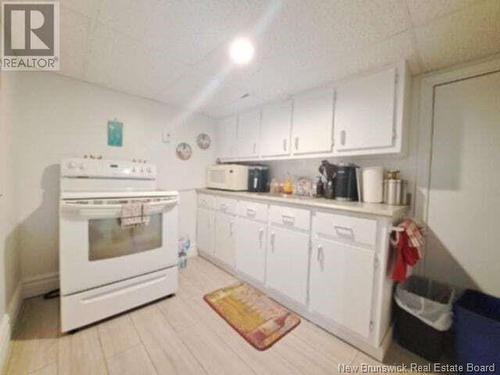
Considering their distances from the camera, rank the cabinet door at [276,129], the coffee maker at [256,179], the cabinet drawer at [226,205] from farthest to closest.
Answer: the coffee maker at [256,179], the cabinet drawer at [226,205], the cabinet door at [276,129]

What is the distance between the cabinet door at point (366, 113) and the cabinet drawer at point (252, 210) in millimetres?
864

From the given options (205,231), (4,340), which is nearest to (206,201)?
(205,231)

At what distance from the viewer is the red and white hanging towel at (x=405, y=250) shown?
141 centimetres

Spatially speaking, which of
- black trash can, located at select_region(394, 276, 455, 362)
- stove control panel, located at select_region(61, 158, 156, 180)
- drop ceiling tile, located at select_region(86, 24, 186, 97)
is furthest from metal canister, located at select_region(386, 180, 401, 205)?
stove control panel, located at select_region(61, 158, 156, 180)

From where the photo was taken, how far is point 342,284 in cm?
160

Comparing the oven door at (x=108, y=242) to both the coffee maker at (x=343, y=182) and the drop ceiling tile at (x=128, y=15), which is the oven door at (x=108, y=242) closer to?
the drop ceiling tile at (x=128, y=15)

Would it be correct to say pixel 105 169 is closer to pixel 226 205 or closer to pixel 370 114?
pixel 226 205

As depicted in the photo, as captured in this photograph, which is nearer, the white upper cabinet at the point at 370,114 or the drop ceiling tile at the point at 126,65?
the drop ceiling tile at the point at 126,65

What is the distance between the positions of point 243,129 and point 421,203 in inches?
80.0

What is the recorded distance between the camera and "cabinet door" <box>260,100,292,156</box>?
2387 millimetres

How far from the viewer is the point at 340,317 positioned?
5.29 feet

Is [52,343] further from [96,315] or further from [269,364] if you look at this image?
[269,364]

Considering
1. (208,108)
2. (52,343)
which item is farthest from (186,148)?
(52,343)

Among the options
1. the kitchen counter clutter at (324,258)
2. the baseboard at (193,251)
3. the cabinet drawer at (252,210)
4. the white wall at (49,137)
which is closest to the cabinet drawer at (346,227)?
the kitchen counter clutter at (324,258)
